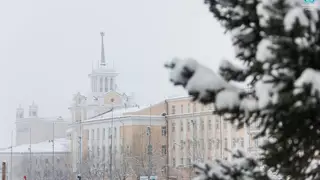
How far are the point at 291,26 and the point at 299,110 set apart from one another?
0.38 meters

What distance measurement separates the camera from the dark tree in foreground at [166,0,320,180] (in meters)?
3.02

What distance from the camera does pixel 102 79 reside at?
93.1 m

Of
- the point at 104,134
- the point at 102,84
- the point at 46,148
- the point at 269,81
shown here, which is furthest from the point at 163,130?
the point at 269,81

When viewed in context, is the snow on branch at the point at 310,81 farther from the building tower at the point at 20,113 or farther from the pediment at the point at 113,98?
the building tower at the point at 20,113

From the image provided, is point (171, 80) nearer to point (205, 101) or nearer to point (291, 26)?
point (205, 101)

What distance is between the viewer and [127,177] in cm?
5819

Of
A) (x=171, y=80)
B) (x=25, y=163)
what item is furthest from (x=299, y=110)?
(x=25, y=163)

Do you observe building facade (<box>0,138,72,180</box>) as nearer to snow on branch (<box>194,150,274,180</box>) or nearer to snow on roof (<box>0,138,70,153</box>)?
snow on roof (<box>0,138,70,153</box>)

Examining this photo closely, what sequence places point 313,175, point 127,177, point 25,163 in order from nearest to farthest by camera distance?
point 313,175, point 127,177, point 25,163

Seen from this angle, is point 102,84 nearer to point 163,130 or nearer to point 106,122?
point 106,122

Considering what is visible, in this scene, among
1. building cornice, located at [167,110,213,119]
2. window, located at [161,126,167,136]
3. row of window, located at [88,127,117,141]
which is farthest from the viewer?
row of window, located at [88,127,117,141]

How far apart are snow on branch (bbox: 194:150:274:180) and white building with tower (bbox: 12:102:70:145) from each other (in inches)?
4661

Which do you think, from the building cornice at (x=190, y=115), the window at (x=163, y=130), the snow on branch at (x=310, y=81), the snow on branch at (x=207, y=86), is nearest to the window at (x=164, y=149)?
the window at (x=163, y=130)

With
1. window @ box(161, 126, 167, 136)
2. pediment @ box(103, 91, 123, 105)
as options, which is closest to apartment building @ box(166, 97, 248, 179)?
window @ box(161, 126, 167, 136)
